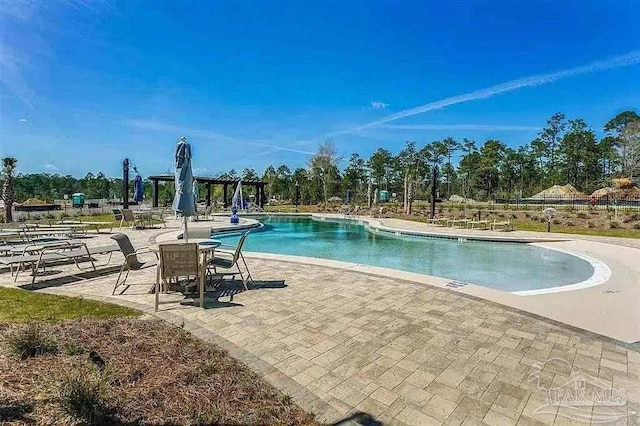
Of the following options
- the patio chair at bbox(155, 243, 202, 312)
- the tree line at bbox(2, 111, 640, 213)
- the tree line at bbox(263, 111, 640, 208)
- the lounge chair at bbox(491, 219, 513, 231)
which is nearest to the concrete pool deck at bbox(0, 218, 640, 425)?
the patio chair at bbox(155, 243, 202, 312)

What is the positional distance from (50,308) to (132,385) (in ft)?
8.73

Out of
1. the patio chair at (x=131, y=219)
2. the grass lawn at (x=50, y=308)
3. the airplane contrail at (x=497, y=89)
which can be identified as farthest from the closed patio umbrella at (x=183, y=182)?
the airplane contrail at (x=497, y=89)

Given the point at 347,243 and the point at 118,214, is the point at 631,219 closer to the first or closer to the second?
the point at 347,243

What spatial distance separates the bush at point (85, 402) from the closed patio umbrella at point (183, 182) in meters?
3.49

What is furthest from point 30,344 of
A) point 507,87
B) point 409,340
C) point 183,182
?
point 507,87

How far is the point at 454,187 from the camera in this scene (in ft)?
181

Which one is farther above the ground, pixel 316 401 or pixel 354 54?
pixel 354 54

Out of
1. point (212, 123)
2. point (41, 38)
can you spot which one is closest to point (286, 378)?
point (41, 38)

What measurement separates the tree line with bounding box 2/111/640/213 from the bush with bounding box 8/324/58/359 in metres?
39.4

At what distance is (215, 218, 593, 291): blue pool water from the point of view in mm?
7949

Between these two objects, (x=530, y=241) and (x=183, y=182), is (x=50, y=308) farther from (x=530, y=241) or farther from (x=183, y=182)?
(x=530, y=241)

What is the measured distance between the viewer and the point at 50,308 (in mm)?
4227

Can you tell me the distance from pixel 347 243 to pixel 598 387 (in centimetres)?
1140

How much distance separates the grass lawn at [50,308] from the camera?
3877 millimetres
